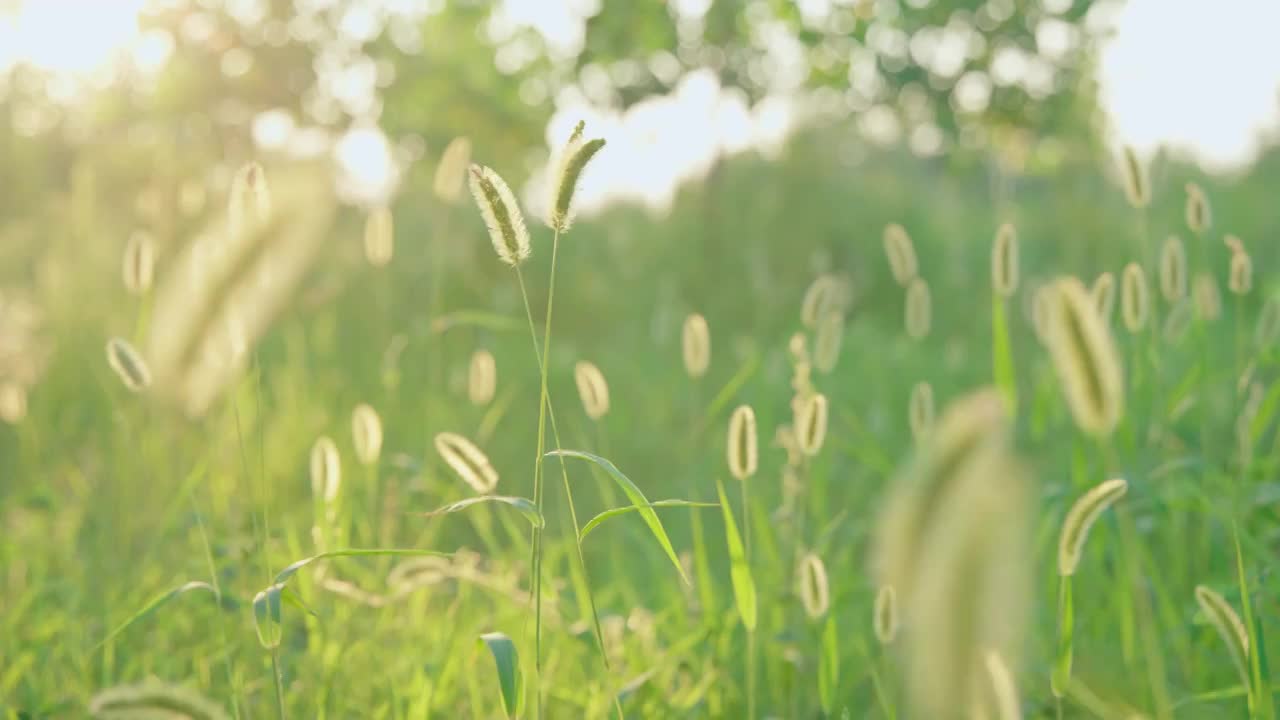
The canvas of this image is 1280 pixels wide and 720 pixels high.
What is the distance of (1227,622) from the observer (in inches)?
43.0

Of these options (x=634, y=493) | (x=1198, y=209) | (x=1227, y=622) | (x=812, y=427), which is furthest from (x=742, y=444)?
(x=1198, y=209)

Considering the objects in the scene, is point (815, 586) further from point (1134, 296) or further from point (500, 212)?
point (1134, 296)

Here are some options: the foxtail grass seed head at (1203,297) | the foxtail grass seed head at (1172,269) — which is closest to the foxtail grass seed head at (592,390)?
the foxtail grass seed head at (1172,269)

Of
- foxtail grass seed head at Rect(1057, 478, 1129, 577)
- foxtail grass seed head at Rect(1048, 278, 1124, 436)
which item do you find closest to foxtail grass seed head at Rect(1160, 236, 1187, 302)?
foxtail grass seed head at Rect(1057, 478, 1129, 577)

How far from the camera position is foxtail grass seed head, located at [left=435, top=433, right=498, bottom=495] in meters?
1.27

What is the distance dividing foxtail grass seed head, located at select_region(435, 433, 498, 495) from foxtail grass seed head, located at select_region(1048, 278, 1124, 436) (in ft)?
2.10

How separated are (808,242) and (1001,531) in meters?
6.12

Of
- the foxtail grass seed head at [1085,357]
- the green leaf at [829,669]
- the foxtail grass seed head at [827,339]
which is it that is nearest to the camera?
the foxtail grass seed head at [1085,357]

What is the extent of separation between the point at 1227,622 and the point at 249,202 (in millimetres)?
1074

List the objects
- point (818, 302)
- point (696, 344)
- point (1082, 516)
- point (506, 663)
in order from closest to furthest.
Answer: point (1082, 516) < point (506, 663) < point (696, 344) < point (818, 302)

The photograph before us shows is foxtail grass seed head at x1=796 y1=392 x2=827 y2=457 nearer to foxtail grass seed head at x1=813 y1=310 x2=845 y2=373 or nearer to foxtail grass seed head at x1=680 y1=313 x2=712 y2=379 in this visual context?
foxtail grass seed head at x1=680 y1=313 x2=712 y2=379

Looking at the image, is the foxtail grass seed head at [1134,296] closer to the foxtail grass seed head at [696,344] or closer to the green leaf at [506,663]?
the foxtail grass seed head at [696,344]

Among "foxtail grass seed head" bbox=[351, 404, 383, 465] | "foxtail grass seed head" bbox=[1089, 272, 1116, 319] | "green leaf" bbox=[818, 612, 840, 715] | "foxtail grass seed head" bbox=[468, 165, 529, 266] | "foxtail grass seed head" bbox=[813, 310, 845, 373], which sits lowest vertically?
"green leaf" bbox=[818, 612, 840, 715]

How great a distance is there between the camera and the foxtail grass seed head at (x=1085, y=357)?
2.63 ft
